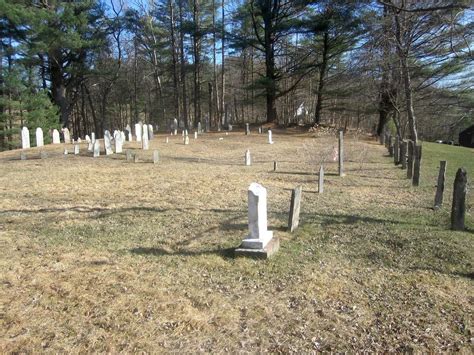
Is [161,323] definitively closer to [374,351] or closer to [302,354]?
[302,354]

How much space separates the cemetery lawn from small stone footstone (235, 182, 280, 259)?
6.8 inches

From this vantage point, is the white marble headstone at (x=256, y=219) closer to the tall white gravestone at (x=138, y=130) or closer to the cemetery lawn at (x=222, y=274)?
the cemetery lawn at (x=222, y=274)

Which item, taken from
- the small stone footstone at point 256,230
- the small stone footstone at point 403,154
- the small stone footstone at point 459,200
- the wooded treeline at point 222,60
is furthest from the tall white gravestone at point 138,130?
the small stone footstone at point 459,200

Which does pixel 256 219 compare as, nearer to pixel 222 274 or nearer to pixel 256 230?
pixel 256 230

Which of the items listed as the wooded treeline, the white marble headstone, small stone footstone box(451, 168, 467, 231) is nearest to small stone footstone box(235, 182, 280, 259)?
the white marble headstone

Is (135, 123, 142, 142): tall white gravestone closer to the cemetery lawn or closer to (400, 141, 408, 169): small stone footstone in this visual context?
the cemetery lawn

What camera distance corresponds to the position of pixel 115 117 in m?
51.0

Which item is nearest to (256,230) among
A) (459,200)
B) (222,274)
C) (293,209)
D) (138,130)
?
(222,274)

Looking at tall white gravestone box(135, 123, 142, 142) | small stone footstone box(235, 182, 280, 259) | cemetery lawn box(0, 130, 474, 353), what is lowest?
cemetery lawn box(0, 130, 474, 353)

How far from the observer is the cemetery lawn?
3.77 meters

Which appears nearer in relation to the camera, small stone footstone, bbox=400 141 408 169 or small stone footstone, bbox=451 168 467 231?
small stone footstone, bbox=451 168 467 231

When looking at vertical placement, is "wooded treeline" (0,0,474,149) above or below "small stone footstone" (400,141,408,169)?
above

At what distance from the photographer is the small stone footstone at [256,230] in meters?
5.69

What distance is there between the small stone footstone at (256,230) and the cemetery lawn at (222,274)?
0.17 meters
